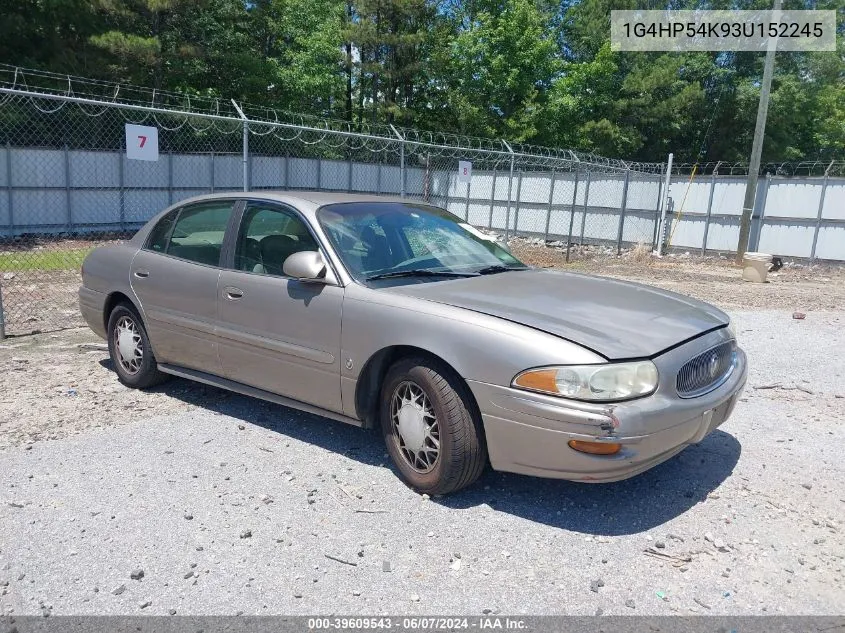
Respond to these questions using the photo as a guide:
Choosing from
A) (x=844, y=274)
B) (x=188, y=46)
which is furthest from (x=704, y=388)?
(x=188, y=46)

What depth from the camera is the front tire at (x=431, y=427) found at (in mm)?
3537

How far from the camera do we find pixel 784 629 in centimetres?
272

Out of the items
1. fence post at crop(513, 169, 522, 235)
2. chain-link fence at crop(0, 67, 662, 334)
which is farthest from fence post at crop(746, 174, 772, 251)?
fence post at crop(513, 169, 522, 235)

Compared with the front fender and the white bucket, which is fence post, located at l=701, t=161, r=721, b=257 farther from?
the front fender

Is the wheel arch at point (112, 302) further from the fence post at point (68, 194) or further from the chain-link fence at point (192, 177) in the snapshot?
the fence post at point (68, 194)

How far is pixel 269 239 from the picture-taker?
464 centimetres

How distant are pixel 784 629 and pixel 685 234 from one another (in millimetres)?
18037

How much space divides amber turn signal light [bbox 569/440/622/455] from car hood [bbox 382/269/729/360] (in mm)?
408

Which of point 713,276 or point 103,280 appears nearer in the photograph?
point 103,280

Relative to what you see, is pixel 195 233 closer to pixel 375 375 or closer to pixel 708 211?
pixel 375 375

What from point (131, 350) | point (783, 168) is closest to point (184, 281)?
point (131, 350)

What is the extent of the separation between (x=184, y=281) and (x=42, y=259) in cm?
1013

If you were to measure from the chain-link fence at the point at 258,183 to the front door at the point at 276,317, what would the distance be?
32.3 ft

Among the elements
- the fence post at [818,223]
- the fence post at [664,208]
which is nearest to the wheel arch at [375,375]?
the fence post at [818,223]
